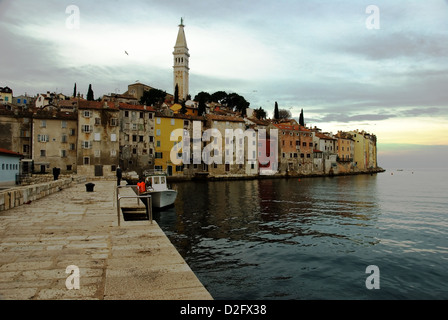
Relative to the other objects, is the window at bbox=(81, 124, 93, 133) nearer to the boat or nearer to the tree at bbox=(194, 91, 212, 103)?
the boat

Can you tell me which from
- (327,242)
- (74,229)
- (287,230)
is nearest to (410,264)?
(327,242)

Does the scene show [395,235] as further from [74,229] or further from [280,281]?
[74,229]

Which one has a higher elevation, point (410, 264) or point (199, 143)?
point (199, 143)

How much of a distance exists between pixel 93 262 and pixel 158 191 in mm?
20937

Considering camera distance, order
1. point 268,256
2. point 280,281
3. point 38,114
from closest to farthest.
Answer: point 280,281, point 268,256, point 38,114

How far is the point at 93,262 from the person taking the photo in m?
6.35

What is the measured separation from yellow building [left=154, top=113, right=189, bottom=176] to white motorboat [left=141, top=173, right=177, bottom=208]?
122 ft

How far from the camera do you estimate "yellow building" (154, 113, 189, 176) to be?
66000 mm

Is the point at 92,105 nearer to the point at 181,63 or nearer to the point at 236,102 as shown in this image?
the point at 236,102

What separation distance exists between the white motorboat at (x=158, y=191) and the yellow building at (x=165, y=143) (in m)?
37.1

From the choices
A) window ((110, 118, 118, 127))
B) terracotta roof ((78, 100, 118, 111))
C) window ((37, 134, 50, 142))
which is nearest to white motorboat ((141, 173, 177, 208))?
window ((110, 118, 118, 127))

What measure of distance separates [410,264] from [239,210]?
640 inches
